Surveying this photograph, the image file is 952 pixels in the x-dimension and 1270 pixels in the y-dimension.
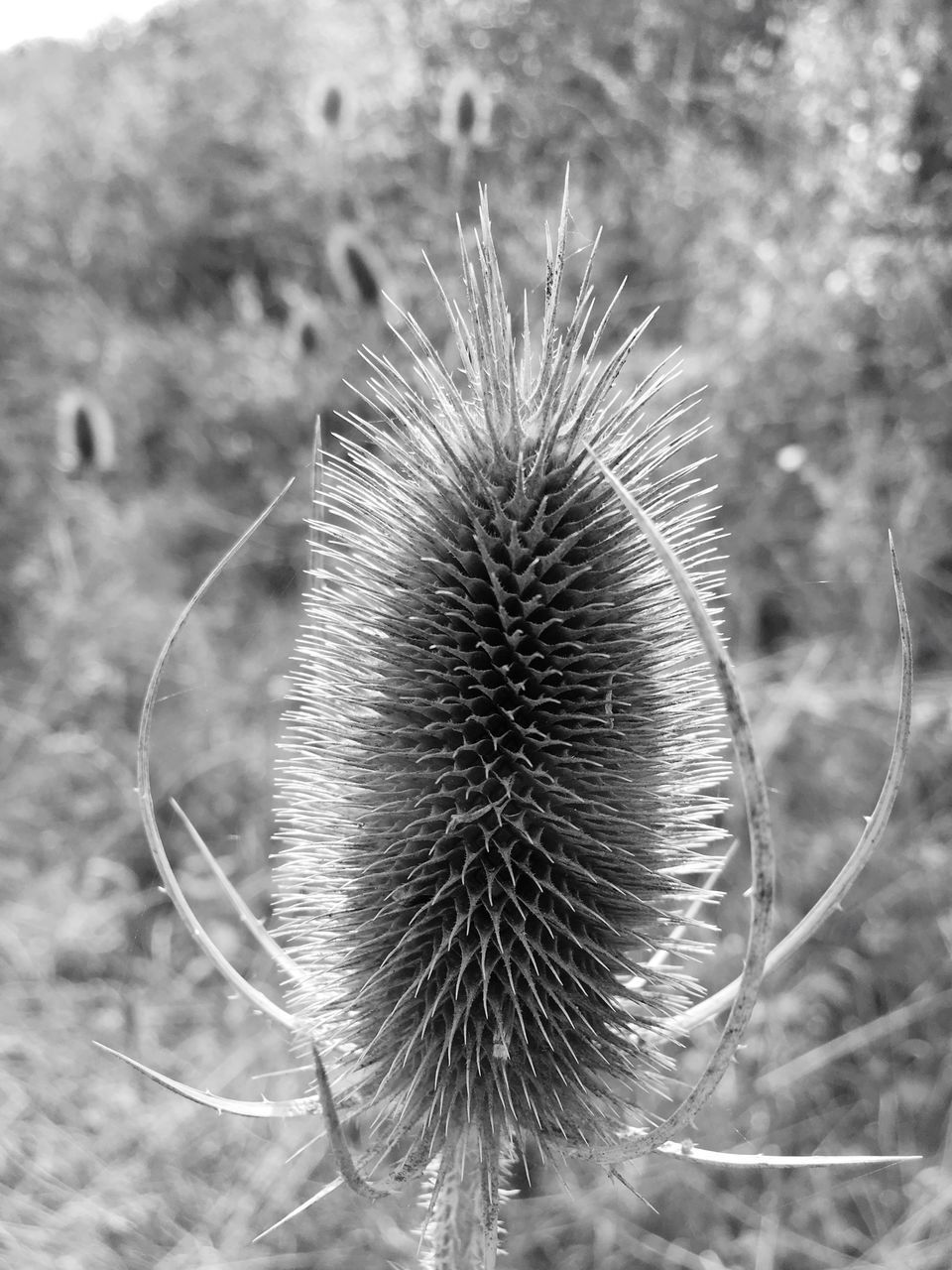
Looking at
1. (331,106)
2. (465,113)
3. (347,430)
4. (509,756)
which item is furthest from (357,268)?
(509,756)

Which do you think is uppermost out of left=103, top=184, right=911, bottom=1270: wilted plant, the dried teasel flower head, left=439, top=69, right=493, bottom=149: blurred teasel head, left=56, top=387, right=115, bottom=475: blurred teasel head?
the dried teasel flower head

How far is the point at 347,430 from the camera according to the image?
6.72m

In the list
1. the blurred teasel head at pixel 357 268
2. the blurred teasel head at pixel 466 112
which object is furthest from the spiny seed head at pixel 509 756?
the blurred teasel head at pixel 466 112

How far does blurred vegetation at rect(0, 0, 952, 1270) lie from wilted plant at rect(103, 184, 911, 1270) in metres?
2.08

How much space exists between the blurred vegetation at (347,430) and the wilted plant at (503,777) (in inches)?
81.7

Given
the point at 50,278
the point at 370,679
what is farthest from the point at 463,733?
the point at 50,278

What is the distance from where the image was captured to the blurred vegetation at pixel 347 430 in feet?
11.6

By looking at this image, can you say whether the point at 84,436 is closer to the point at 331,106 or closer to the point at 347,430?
the point at 331,106

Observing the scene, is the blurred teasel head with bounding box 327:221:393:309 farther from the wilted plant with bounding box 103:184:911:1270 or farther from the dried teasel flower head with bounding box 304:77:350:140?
the wilted plant with bounding box 103:184:911:1270

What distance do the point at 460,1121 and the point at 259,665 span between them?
4022mm

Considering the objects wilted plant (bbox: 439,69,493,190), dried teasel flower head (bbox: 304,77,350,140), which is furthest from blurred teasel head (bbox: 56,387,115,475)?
wilted plant (bbox: 439,69,493,190)

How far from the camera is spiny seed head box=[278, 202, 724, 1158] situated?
1.54 metres

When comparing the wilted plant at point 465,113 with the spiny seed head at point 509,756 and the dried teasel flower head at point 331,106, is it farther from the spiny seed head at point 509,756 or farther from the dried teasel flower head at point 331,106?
the spiny seed head at point 509,756

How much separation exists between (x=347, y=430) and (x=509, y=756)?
5461 millimetres
